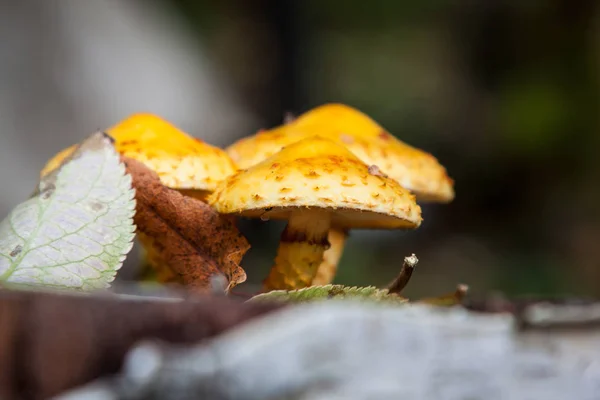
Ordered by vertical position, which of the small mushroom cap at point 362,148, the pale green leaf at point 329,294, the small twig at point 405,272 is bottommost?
the pale green leaf at point 329,294

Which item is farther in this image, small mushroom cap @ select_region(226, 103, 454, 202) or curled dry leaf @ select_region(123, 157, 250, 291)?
small mushroom cap @ select_region(226, 103, 454, 202)

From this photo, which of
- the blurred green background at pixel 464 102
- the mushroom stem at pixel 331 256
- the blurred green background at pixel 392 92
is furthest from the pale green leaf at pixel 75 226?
the blurred green background at pixel 464 102

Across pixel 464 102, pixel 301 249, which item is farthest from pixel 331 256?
pixel 464 102

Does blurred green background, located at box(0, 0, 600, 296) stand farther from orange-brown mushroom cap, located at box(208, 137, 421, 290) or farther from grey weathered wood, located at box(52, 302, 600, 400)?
grey weathered wood, located at box(52, 302, 600, 400)

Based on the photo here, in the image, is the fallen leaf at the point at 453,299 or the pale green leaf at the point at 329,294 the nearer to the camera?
the pale green leaf at the point at 329,294

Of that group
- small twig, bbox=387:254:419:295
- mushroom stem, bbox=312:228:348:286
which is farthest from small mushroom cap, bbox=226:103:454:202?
small twig, bbox=387:254:419:295

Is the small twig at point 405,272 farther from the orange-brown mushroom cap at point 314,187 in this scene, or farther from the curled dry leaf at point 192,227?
the curled dry leaf at point 192,227

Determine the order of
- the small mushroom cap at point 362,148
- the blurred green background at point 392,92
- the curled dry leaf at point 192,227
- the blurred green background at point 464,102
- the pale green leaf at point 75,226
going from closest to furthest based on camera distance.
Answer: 1. the pale green leaf at point 75,226
2. the curled dry leaf at point 192,227
3. the small mushroom cap at point 362,148
4. the blurred green background at point 392,92
5. the blurred green background at point 464,102
